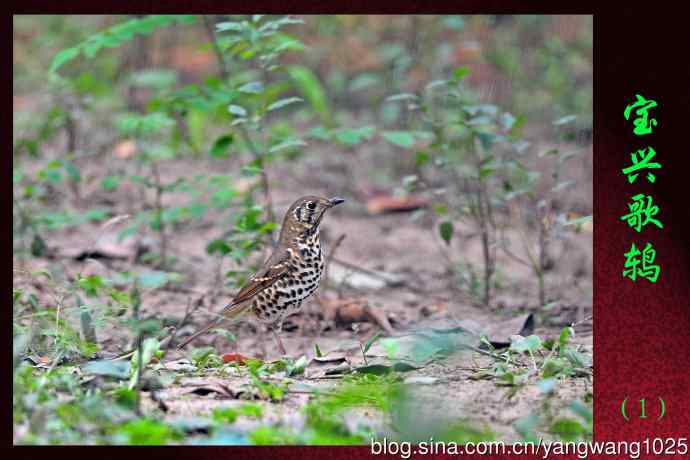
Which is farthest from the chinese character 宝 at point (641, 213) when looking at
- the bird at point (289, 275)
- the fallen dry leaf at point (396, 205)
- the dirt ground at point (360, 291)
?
the fallen dry leaf at point (396, 205)

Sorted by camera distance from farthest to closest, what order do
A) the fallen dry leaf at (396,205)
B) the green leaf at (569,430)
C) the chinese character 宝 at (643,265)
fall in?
the fallen dry leaf at (396,205) < the chinese character 宝 at (643,265) < the green leaf at (569,430)

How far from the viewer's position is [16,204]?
639cm

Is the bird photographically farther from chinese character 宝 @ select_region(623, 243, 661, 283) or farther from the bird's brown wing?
chinese character 宝 @ select_region(623, 243, 661, 283)

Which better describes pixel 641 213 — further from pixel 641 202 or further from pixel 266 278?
pixel 266 278

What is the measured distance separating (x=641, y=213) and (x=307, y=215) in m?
1.97

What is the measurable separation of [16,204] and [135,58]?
10.3 feet

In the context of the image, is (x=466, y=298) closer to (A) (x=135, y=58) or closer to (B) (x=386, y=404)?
(B) (x=386, y=404)

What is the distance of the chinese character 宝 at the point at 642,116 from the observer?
3877 millimetres

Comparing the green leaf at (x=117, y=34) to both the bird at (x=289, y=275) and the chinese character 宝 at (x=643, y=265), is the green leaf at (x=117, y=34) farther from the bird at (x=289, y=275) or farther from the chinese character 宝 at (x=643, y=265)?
the chinese character 宝 at (x=643, y=265)

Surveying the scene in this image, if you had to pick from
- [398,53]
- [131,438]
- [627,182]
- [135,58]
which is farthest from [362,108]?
[131,438]

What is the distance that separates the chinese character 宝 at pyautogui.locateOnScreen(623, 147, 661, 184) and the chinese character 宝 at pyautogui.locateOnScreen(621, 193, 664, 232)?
0.27 feet

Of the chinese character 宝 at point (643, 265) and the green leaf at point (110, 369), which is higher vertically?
the chinese character 宝 at point (643, 265)

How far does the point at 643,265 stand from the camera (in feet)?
12.6

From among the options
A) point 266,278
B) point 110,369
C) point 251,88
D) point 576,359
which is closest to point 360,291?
point 266,278
